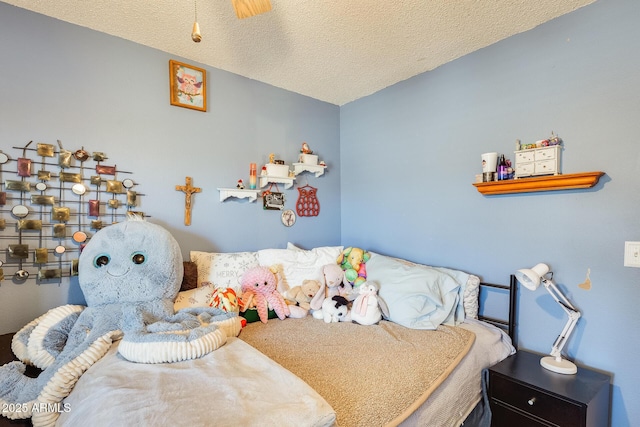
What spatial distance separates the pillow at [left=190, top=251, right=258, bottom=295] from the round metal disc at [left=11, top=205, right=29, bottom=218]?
0.86 m

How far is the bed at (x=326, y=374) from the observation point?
2.73 ft

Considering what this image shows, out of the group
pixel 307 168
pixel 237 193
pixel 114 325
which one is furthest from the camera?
pixel 307 168

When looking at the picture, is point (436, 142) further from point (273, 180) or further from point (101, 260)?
point (101, 260)

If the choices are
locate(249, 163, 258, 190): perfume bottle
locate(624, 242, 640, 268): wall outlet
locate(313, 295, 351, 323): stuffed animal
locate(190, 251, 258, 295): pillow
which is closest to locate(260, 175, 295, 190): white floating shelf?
locate(249, 163, 258, 190): perfume bottle

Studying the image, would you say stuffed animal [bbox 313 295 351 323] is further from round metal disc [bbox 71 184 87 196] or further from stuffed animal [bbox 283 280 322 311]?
round metal disc [bbox 71 184 87 196]

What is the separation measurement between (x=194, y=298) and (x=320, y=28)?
1743 mm

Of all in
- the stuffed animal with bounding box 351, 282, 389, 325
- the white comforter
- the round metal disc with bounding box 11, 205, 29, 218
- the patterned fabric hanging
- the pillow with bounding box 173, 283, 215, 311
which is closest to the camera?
the white comforter

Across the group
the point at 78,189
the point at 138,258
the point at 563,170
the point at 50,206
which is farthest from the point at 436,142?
the point at 50,206

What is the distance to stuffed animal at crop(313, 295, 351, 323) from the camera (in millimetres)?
1847

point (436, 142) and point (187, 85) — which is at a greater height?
point (187, 85)

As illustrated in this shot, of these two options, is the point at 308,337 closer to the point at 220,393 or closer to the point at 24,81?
the point at 220,393

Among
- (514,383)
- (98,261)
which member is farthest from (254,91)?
(514,383)

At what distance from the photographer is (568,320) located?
4.87 feet

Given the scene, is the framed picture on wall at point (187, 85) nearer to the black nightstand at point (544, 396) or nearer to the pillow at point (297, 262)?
the pillow at point (297, 262)
